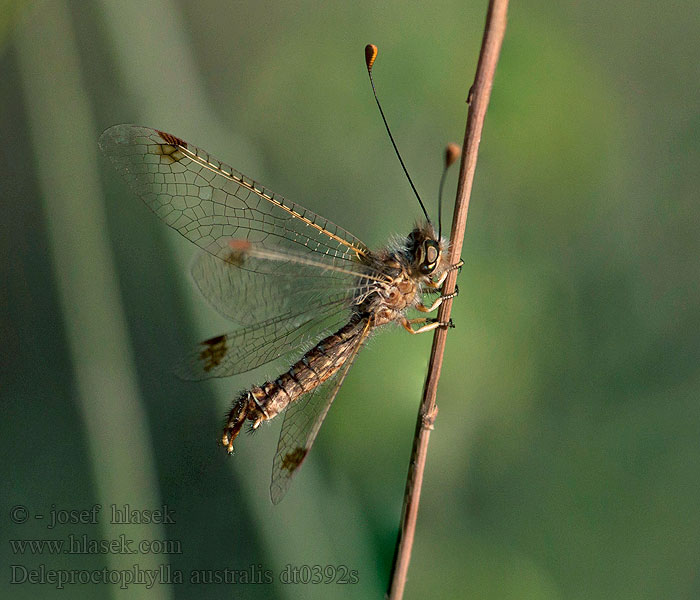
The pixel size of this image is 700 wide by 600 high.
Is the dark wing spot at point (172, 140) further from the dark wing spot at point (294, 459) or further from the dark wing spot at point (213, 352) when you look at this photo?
the dark wing spot at point (294, 459)

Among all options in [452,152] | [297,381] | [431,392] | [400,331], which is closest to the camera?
[452,152]

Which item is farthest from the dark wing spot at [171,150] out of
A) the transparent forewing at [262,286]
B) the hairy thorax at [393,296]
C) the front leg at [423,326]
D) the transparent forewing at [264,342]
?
the front leg at [423,326]

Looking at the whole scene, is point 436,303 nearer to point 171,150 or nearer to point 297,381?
point 297,381

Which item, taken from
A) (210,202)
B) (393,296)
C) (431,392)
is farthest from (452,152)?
(210,202)

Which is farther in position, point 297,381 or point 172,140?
point 297,381

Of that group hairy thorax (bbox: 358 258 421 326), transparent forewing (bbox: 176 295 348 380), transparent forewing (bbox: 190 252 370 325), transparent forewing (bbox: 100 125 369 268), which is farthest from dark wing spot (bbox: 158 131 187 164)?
hairy thorax (bbox: 358 258 421 326)

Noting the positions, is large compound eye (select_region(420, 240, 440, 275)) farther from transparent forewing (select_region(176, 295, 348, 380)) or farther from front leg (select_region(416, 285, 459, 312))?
transparent forewing (select_region(176, 295, 348, 380))

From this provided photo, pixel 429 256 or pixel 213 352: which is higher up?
pixel 429 256

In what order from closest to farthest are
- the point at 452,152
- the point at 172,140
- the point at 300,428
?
the point at 452,152
the point at 300,428
the point at 172,140
